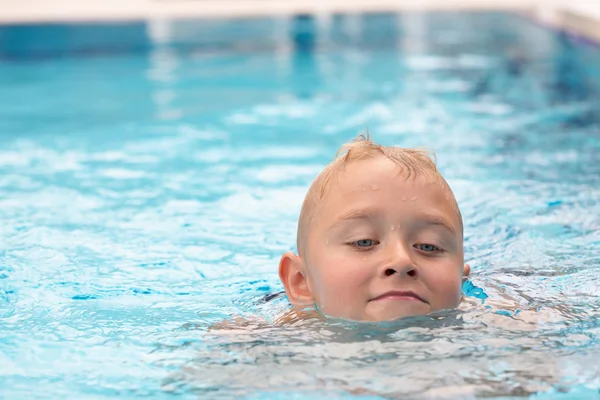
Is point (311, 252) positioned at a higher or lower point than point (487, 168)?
higher

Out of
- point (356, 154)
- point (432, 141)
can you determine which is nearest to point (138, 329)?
point (356, 154)

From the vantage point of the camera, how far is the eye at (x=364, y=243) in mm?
2342

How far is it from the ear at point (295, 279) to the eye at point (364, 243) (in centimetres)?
22

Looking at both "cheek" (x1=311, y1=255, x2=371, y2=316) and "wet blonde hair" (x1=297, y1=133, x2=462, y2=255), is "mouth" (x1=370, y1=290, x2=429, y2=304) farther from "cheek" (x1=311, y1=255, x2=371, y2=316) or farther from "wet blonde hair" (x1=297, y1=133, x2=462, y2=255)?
"wet blonde hair" (x1=297, y1=133, x2=462, y2=255)

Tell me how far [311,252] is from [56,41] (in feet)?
26.9

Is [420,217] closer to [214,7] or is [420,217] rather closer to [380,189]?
[380,189]

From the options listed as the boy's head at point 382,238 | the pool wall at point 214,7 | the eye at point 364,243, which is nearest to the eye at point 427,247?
the boy's head at point 382,238

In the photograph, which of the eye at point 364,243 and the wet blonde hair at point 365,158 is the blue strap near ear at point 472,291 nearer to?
the wet blonde hair at point 365,158

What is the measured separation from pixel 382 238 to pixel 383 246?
0.03 metres

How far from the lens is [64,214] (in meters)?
3.99

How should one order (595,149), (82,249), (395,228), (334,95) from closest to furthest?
(395,228)
(82,249)
(595,149)
(334,95)

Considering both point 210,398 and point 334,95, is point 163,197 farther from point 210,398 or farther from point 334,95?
point 334,95

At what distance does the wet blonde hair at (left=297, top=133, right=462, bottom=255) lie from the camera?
7.95 ft

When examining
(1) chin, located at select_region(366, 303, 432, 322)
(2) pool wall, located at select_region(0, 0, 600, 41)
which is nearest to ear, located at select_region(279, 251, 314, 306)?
(1) chin, located at select_region(366, 303, 432, 322)
